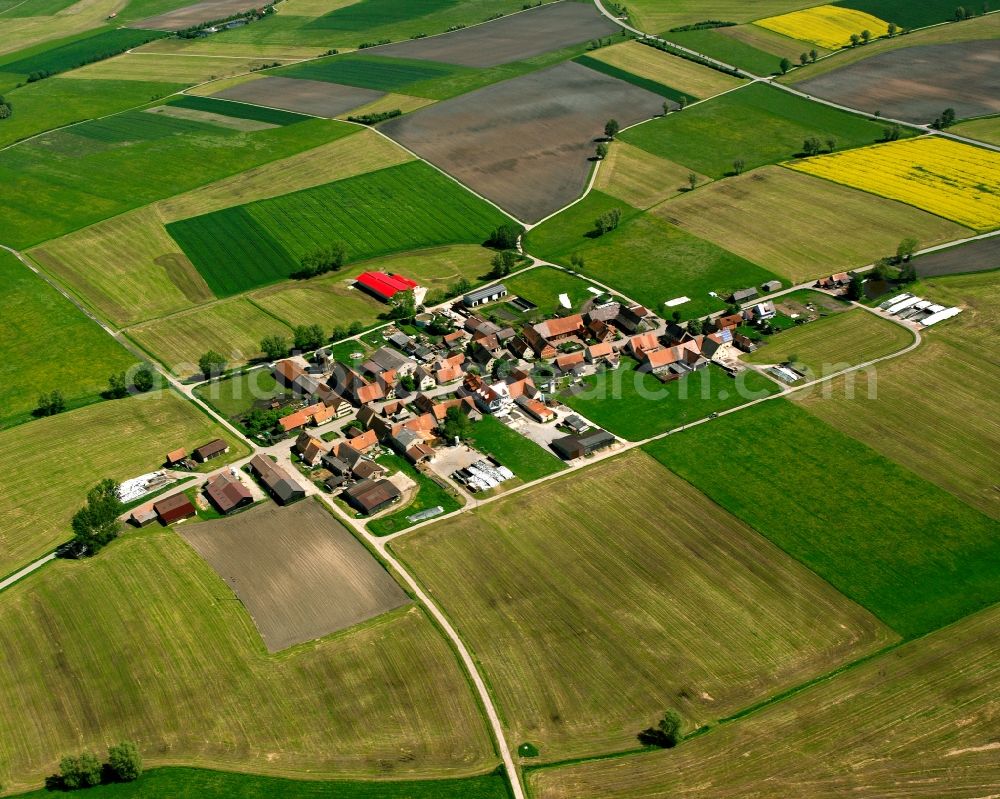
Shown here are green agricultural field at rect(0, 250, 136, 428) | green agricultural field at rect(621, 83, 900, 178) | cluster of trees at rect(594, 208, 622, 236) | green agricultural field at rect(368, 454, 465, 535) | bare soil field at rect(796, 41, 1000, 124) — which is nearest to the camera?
green agricultural field at rect(368, 454, 465, 535)

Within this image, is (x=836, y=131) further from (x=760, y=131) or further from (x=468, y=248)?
(x=468, y=248)

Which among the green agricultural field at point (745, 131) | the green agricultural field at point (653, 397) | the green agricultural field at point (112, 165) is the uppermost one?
the green agricultural field at point (112, 165)

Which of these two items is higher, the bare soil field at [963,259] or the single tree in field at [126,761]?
the bare soil field at [963,259]

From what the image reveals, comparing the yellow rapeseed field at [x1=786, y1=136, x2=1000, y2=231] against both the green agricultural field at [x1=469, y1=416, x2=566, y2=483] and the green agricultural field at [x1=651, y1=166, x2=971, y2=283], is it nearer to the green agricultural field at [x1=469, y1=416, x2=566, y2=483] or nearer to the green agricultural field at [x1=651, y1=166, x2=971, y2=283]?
the green agricultural field at [x1=651, y1=166, x2=971, y2=283]

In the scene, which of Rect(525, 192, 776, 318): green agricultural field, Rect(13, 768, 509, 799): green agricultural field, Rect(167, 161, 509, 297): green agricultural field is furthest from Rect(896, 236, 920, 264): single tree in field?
Rect(13, 768, 509, 799): green agricultural field

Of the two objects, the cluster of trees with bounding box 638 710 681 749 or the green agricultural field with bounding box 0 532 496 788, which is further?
the green agricultural field with bounding box 0 532 496 788

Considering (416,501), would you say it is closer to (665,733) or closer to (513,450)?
(513,450)

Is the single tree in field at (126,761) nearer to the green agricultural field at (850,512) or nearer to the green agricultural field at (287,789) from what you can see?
the green agricultural field at (287,789)

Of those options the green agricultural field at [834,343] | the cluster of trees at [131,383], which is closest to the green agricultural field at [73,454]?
the cluster of trees at [131,383]
